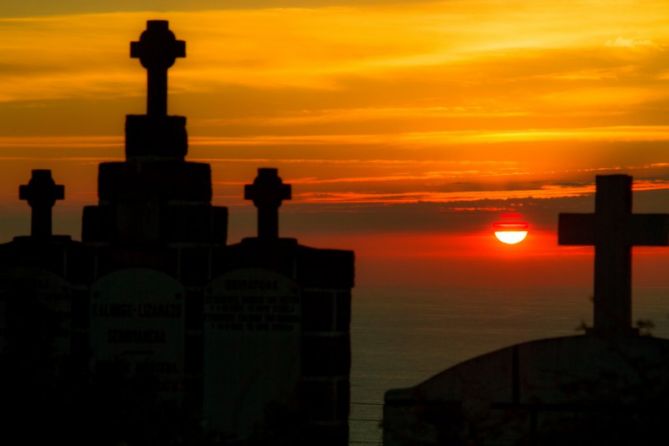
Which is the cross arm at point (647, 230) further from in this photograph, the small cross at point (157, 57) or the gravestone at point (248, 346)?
the small cross at point (157, 57)

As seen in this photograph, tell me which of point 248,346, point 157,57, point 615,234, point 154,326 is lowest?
point 248,346

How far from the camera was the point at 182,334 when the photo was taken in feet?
51.9

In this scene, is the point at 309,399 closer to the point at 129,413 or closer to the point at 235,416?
the point at 235,416

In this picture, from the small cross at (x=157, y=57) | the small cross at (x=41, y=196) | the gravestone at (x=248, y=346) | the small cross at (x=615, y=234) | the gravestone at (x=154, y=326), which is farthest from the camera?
the small cross at (x=41, y=196)

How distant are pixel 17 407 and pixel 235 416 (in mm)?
4531

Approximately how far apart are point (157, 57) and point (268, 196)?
1906mm

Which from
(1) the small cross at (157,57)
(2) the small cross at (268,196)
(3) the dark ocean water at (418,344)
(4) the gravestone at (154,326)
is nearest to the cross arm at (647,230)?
(2) the small cross at (268,196)

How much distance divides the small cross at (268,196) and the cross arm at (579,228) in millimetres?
3823

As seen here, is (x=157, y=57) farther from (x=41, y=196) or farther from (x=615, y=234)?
(x=615, y=234)

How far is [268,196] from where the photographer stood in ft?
53.7

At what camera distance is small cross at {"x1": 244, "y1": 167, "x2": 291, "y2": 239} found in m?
16.2

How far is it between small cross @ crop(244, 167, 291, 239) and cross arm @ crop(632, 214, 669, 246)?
4381 mm

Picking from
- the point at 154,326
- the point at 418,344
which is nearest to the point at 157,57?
the point at 154,326

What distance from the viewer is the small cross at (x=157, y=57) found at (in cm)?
1638
